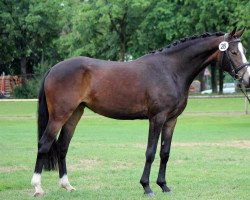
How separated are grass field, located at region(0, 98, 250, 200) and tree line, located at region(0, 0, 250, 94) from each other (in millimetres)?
28461

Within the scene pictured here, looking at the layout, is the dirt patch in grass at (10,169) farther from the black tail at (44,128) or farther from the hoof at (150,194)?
the hoof at (150,194)

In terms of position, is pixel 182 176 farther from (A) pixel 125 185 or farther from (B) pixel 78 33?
(B) pixel 78 33

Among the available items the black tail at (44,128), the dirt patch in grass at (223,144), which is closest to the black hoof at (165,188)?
the black tail at (44,128)

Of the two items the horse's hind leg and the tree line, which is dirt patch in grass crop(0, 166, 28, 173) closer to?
the horse's hind leg

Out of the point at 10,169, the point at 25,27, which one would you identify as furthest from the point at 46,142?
the point at 25,27

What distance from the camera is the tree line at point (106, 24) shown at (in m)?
56.7

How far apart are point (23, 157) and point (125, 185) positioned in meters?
5.70

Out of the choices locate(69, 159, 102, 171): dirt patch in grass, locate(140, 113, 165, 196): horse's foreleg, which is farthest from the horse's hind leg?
locate(69, 159, 102, 171): dirt patch in grass

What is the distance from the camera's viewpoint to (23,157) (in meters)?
16.4

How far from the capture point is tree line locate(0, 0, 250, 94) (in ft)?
186

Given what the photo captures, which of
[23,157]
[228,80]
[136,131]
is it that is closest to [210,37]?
[23,157]

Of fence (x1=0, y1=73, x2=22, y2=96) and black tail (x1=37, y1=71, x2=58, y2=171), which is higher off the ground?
black tail (x1=37, y1=71, x2=58, y2=171)

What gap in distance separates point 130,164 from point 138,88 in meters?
4.59

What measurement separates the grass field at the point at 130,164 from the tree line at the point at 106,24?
28.5m
